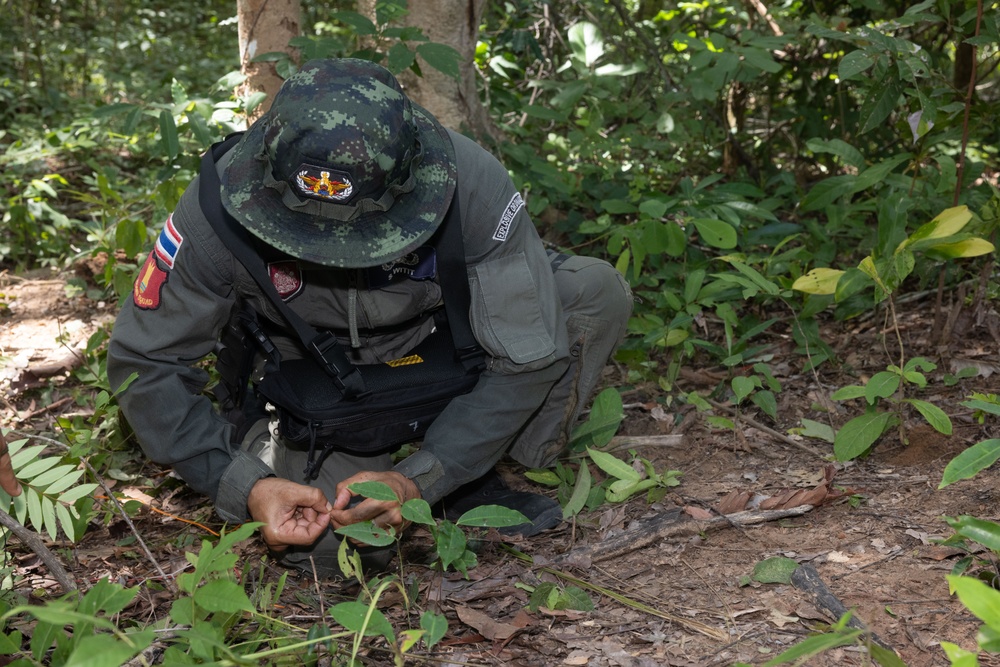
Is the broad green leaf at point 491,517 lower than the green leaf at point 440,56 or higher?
lower

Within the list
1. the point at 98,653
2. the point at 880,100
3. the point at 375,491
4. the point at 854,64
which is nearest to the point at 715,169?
the point at 880,100

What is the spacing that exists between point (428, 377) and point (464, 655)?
2.76ft

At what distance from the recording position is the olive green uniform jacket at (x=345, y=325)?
2.20 meters

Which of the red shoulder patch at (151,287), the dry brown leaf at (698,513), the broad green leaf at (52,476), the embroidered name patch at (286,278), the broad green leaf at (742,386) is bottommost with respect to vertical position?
the dry brown leaf at (698,513)

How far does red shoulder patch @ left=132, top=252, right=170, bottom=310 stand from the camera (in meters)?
2.18

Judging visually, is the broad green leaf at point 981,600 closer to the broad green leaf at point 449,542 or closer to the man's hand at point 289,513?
the broad green leaf at point 449,542

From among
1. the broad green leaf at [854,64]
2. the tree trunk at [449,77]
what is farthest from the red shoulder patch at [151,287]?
the broad green leaf at [854,64]

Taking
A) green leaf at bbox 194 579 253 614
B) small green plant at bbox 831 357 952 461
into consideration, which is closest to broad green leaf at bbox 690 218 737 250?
small green plant at bbox 831 357 952 461

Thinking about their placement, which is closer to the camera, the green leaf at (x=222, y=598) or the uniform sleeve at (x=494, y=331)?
the green leaf at (x=222, y=598)

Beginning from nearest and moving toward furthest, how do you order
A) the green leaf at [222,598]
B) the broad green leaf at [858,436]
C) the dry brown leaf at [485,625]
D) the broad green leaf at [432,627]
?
the green leaf at [222,598], the broad green leaf at [432,627], the dry brown leaf at [485,625], the broad green leaf at [858,436]

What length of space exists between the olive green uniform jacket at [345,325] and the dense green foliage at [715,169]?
0.93 ft

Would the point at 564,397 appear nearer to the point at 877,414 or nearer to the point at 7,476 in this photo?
the point at 877,414

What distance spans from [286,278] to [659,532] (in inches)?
44.1

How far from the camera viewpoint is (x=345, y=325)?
251 centimetres
